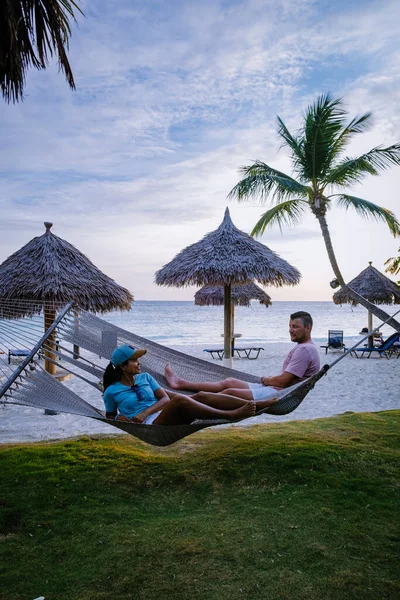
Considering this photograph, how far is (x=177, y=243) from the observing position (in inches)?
848

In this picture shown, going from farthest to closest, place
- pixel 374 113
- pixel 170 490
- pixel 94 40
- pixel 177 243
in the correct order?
pixel 177 243 → pixel 94 40 → pixel 374 113 → pixel 170 490

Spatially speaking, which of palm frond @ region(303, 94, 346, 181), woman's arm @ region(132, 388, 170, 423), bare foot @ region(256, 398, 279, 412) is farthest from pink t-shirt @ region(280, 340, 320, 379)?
palm frond @ region(303, 94, 346, 181)

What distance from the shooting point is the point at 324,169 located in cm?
468

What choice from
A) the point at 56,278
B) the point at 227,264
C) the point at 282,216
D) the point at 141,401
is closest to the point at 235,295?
the point at 227,264

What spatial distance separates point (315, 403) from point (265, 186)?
7.96 feet

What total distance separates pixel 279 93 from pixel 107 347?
4025mm

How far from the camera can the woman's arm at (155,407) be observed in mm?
2412

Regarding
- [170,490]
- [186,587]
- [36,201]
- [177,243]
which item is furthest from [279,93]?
[177,243]

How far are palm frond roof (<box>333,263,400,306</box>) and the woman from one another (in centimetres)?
880

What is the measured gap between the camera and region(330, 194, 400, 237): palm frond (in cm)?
442

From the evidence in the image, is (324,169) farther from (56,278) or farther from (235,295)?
(235,295)

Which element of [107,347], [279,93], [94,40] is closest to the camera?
[107,347]

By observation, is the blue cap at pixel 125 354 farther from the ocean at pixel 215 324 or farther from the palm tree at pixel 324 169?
the ocean at pixel 215 324

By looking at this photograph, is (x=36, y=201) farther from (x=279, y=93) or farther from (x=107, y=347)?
(x=107, y=347)
